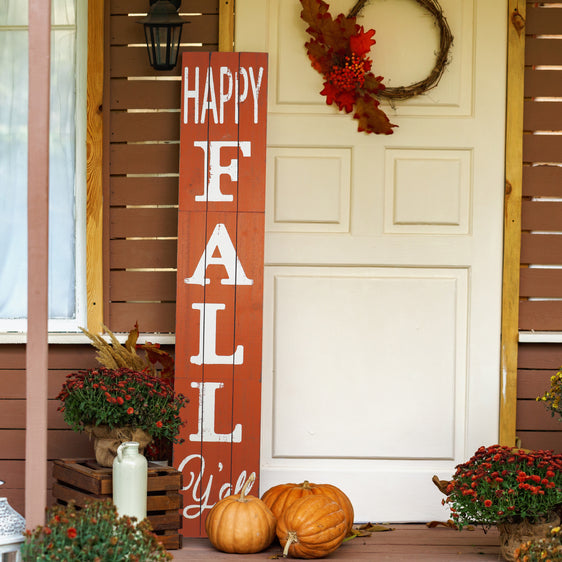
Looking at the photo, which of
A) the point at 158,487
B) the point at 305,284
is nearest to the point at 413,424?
the point at 305,284

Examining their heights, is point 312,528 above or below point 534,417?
below

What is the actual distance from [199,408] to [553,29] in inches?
90.1

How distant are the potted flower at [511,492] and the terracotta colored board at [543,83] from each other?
1.60 meters

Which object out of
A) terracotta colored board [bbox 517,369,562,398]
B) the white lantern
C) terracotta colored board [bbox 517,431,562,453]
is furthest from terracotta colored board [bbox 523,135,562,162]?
the white lantern

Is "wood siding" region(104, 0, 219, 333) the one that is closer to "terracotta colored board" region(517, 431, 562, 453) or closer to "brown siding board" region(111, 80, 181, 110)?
"brown siding board" region(111, 80, 181, 110)

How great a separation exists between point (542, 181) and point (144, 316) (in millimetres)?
1880

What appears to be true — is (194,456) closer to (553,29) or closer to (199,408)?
(199,408)

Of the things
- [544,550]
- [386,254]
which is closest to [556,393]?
[386,254]

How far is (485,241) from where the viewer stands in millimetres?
3457

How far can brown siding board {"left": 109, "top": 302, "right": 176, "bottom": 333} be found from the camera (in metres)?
3.48

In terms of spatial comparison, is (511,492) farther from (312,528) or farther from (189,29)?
(189,29)

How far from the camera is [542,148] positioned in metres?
3.47

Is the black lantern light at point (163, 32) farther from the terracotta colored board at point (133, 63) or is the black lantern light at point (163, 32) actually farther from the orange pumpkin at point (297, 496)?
the orange pumpkin at point (297, 496)

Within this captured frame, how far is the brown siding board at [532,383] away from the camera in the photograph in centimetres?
347
